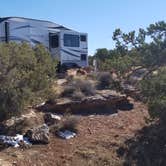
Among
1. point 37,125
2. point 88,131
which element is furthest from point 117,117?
point 37,125

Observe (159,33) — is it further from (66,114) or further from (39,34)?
(39,34)

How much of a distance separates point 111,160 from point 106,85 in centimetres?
898

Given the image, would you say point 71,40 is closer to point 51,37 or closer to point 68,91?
point 51,37

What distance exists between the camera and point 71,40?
39062mm

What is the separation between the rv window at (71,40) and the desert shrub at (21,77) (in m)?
18.7

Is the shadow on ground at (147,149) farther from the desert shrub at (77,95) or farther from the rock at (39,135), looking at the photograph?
the desert shrub at (77,95)

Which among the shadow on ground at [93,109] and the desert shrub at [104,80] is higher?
the desert shrub at [104,80]

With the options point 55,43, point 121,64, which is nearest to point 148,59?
point 121,64

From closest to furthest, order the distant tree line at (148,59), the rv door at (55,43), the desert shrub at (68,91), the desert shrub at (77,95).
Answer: the distant tree line at (148,59)
the desert shrub at (77,95)
the desert shrub at (68,91)
the rv door at (55,43)

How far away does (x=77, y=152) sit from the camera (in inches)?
595

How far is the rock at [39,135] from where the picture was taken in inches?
604

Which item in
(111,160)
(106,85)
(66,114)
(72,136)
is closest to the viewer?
(111,160)

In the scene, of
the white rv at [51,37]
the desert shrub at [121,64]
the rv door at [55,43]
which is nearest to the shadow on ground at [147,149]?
the desert shrub at [121,64]

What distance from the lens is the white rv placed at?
112ft
